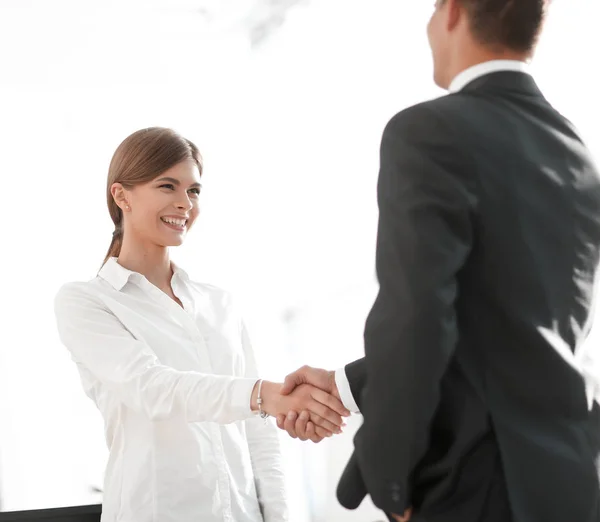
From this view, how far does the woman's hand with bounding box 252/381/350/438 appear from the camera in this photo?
174 cm

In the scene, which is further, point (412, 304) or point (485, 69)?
point (485, 69)

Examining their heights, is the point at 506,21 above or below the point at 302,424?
above

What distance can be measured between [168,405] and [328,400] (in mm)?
362

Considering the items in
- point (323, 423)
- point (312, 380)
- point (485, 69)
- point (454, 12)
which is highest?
point (454, 12)

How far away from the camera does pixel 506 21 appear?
1205 mm

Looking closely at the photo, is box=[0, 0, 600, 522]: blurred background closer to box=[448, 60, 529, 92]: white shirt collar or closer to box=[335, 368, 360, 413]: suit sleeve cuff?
box=[448, 60, 529, 92]: white shirt collar

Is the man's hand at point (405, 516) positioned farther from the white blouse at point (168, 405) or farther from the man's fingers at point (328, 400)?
the white blouse at point (168, 405)

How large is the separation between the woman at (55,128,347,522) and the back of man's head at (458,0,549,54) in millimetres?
858

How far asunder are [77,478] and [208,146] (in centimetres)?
175

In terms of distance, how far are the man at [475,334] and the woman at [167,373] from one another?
2.10ft

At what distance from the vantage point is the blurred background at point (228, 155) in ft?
10.3

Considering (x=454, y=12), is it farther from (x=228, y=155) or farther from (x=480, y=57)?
(x=228, y=155)

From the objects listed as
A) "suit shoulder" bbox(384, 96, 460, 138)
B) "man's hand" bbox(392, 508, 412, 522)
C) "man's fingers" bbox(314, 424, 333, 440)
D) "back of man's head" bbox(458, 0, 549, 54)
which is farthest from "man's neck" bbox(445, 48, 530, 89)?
"man's fingers" bbox(314, 424, 333, 440)

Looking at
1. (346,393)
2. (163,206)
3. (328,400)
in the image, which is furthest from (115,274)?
(346,393)
